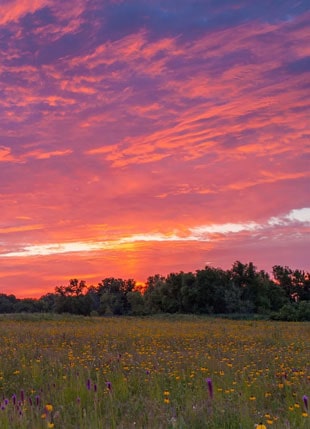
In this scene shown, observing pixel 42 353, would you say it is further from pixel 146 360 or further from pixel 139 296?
pixel 139 296

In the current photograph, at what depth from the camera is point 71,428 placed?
15.9 feet

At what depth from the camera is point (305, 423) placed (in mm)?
5012

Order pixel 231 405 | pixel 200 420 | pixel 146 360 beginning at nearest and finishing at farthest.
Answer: pixel 200 420 → pixel 231 405 → pixel 146 360

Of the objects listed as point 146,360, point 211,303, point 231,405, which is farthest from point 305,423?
point 211,303

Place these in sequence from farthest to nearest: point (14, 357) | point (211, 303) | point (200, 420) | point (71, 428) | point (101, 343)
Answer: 1. point (211, 303)
2. point (101, 343)
3. point (14, 357)
4. point (200, 420)
5. point (71, 428)

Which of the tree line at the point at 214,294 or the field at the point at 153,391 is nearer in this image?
the field at the point at 153,391

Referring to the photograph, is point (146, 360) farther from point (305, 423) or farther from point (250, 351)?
point (305, 423)

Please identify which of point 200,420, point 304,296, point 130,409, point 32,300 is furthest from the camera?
point 32,300

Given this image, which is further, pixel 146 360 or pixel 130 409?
pixel 146 360

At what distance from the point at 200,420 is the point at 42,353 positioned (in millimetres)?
7963

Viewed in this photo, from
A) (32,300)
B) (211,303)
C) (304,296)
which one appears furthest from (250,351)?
(32,300)

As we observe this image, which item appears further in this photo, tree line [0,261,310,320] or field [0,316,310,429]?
tree line [0,261,310,320]

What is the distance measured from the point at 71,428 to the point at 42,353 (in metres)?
7.96

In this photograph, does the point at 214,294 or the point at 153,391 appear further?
the point at 214,294
